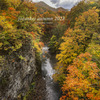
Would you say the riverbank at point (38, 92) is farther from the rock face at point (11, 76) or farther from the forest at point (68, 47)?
the rock face at point (11, 76)

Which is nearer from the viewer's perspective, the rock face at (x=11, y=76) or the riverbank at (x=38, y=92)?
the rock face at (x=11, y=76)

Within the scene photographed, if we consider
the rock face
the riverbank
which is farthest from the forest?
the riverbank

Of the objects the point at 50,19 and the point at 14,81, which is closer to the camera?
the point at 14,81

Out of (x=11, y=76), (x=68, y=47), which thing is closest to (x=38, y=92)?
(x=11, y=76)

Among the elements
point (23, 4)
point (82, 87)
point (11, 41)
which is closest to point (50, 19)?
point (23, 4)

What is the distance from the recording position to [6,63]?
6617 millimetres

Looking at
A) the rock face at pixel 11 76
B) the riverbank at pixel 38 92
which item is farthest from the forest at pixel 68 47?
the riverbank at pixel 38 92

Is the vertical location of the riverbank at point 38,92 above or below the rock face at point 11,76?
below

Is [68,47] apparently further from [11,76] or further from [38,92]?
[11,76]

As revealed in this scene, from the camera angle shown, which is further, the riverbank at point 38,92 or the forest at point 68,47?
the riverbank at point 38,92

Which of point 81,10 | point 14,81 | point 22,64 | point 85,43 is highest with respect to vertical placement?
point 81,10

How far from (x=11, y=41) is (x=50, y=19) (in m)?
38.1

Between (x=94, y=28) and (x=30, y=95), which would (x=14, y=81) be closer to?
(x=30, y=95)

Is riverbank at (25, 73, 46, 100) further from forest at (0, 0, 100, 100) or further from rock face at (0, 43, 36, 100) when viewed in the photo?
rock face at (0, 43, 36, 100)
